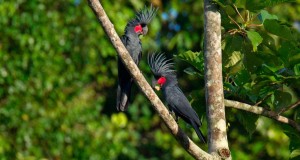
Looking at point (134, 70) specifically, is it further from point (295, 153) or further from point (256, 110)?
point (295, 153)

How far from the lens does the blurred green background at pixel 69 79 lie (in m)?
8.23

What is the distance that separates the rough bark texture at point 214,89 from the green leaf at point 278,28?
0.27 metres

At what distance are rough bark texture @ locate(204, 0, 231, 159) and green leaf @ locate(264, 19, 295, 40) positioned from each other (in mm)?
270

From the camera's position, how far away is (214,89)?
3.67 meters

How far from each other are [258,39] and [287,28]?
172 millimetres

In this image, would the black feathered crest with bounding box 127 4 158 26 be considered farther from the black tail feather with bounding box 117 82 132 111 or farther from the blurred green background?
the blurred green background

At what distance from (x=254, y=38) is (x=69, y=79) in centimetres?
499

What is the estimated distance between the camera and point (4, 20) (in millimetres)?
8078

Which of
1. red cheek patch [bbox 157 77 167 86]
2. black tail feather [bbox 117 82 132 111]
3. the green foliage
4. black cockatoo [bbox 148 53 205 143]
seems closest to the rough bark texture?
the green foliage

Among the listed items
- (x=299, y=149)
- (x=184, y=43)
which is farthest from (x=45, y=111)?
(x=299, y=149)

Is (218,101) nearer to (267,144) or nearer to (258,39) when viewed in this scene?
(258,39)

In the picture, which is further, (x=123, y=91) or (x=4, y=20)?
(x=4, y=20)

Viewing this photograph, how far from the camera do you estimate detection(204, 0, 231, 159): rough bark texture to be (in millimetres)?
3658

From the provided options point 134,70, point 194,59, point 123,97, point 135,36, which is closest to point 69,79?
point 135,36
